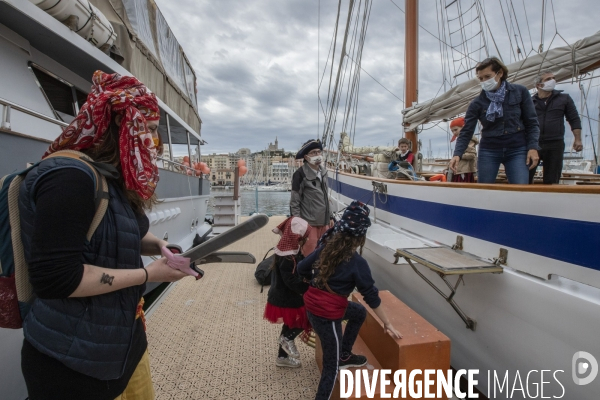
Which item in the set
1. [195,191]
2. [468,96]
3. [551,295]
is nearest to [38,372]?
[551,295]

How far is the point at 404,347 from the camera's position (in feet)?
6.15

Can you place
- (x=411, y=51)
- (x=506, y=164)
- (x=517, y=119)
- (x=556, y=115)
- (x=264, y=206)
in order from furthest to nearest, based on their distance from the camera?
1. (x=264, y=206)
2. (x=411, y=51)
3. (x=556, y=115)
4. (x=506, y=164)
5. (x=517, y=119)

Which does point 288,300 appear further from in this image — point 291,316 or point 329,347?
point 329,347

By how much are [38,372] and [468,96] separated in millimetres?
4565

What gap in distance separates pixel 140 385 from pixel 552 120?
3867mm

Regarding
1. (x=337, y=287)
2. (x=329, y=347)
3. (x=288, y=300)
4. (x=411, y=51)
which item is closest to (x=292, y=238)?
(x=288, y=300)

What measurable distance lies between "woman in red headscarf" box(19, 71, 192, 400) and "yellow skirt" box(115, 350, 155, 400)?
0.15 meters

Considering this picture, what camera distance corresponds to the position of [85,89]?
4.11m

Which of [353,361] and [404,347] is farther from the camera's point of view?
[353,361]

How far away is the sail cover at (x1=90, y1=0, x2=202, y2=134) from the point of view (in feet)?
13.3

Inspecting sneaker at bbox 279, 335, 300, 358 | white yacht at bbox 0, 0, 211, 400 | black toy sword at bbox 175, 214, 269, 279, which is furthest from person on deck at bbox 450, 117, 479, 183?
white yacht at bbox 0, 0, 211, 400

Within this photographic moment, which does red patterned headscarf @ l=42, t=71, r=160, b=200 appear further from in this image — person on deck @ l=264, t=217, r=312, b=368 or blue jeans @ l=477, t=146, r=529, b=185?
blue jeans @ l=477, t=146, r=529, b=185

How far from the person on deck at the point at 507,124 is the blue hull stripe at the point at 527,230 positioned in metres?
0.49

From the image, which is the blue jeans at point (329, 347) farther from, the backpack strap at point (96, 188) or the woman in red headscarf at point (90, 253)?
the backpack strap at point (96, 188)
